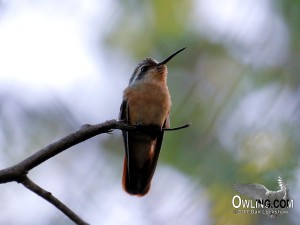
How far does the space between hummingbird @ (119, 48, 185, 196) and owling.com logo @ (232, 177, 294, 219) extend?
0.64 metres

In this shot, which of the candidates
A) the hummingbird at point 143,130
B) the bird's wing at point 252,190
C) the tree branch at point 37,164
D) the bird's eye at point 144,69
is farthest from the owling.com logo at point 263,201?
the bird's eye at point 144,69

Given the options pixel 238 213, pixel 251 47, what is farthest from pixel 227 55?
pixel 238 213

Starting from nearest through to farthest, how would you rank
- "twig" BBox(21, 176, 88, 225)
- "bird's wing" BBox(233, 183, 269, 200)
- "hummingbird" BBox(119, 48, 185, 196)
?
"twig" BBox(21, 176, 88, 225) < "bird's wing" BBox(233, 183, 269, 200) < "hummingbird" BBox(119, 48, 185, 196)

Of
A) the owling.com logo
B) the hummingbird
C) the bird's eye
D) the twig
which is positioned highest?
the bird's eye

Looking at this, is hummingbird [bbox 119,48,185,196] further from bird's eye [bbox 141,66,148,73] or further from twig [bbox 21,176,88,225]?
twig [bbox 21,176,88,225]

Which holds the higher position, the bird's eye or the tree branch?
the bird's eye

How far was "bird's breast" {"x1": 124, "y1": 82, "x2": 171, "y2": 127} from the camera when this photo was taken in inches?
129

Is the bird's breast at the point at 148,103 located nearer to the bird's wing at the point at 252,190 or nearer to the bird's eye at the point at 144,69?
the bird's eye at the point at 144,69

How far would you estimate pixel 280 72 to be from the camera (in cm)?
277

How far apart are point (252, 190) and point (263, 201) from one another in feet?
0.53

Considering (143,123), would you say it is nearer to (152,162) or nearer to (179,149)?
(152,162)

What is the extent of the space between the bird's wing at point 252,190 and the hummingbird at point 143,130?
0.65 metres

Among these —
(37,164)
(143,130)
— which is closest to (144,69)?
(143,130)

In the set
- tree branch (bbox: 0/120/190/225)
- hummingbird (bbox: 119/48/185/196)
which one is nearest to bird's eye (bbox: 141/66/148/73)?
hummingbird (bbox: 119/48/185/196)
